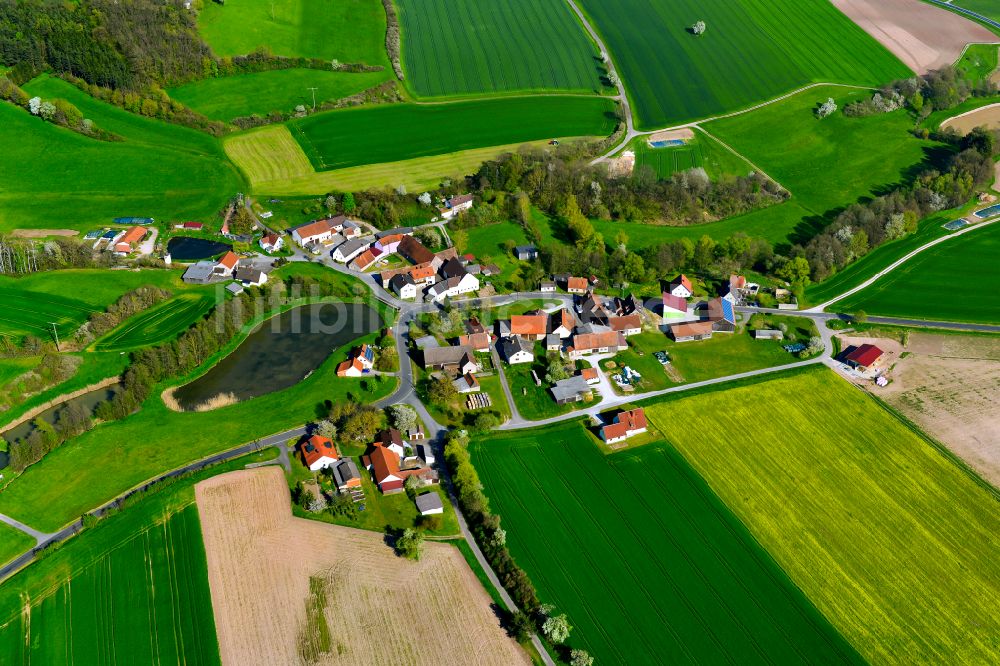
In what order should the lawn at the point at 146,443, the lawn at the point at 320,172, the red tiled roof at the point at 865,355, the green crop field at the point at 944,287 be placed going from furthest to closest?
the lawn at the point at 320,172, the green crop field at the point at 944,287, the red tiled roof at the point at 865,355, the lawn at the point at 146,443

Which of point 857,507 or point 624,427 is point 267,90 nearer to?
point 624,427

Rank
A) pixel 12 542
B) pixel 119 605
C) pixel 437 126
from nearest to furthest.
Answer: pixel 119 605 < pixel 12 542 < pixel 437 126

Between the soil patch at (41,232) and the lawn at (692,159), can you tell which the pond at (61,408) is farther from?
the lawn at (692,159)

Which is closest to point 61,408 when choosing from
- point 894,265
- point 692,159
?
point 692,159

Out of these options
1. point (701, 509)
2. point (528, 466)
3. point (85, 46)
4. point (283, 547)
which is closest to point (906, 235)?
point (701, 509)

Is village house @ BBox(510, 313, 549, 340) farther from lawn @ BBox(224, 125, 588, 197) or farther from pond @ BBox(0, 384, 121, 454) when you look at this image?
pond @ BBox(0, 384, 121, 454)

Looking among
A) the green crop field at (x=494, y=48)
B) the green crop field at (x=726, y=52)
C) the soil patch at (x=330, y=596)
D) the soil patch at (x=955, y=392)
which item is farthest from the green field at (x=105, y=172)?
the soil patch at (x=955, y=392)
